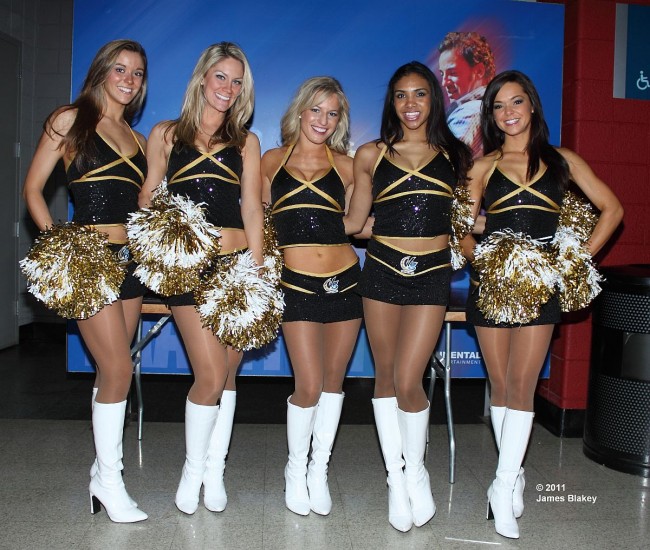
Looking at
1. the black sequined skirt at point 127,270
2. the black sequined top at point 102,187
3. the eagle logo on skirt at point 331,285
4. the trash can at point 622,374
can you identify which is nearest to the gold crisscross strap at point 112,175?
the black sequined top at point 102,187

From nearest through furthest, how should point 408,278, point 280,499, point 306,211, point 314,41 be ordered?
point 408,278 → point 306,211 → point 280,499 → point 314,41

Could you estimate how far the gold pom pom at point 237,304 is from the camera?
281 cm

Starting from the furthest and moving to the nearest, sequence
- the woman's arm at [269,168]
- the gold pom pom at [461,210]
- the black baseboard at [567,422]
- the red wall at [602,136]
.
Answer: the black baseboard at [567,422], the red wall at [602,136], the woman's arm at [269,168], the gold pom pom at [461,210]

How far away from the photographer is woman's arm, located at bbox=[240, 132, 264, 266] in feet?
9.84

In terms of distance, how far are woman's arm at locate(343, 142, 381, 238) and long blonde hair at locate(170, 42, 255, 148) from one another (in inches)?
19.7

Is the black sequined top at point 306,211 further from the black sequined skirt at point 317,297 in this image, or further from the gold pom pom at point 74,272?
the gold pom pom at point 74,272

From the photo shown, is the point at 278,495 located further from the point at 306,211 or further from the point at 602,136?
the point at 602,136

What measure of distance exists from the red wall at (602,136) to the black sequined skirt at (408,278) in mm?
1592

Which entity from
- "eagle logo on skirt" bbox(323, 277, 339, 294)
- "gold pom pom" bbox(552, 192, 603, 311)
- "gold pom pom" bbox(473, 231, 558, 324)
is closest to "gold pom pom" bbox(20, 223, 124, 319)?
"eagle logo on skirt" bbox(323, 277, 339, 294)

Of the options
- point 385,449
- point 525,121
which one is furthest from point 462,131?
point 385,449

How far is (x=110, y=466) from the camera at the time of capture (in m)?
2.94

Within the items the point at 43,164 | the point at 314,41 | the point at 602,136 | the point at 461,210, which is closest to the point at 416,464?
the point at 461,210

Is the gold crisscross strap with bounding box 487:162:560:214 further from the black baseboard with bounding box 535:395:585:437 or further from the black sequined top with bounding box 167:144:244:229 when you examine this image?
the black baseboard with bounding box 535:395:585:437

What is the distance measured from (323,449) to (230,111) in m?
1.46
